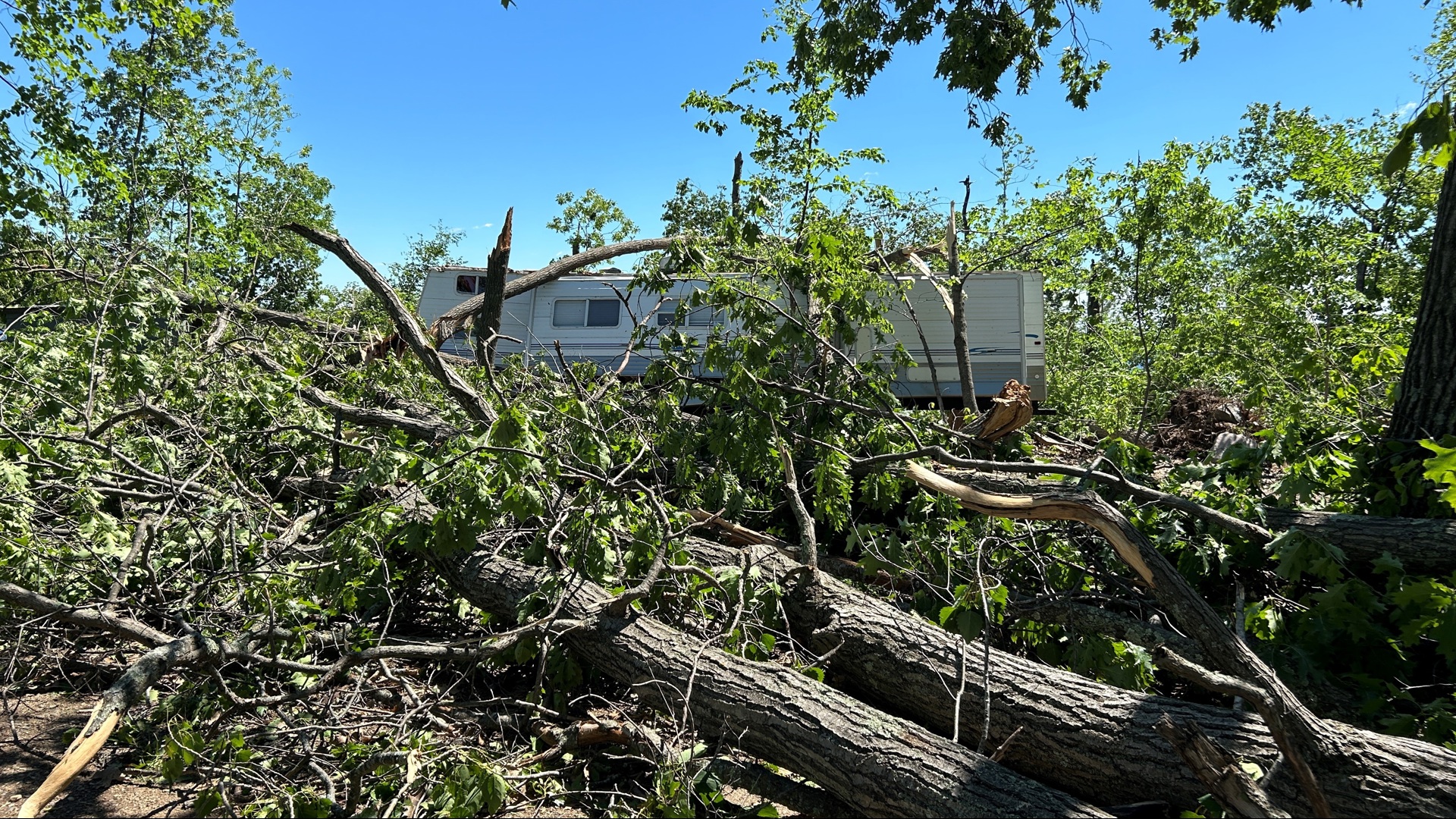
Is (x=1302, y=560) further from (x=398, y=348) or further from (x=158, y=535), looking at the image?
(x=398, y=348)

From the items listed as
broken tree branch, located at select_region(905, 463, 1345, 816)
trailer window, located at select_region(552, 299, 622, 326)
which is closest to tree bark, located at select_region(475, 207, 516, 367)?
broken tree branch, located at select_region(905, 463, 1345, 816)

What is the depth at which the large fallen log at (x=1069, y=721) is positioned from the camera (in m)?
2.35

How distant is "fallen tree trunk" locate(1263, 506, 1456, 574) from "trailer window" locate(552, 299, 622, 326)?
10.3 m

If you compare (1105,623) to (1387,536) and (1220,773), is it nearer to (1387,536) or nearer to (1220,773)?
(1387,536)

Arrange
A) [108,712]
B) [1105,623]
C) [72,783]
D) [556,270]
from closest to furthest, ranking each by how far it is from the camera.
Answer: [108,712] < [72,783] < [1105,623] < [556,270]

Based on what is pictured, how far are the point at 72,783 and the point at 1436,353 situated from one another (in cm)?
609

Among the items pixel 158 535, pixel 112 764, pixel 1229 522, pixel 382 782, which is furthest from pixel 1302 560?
pixel 158 535

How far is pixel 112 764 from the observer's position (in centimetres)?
321

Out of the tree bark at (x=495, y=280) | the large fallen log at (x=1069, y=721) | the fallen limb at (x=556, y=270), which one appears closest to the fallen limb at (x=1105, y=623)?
the large fallen log at (x=1069, y=721)

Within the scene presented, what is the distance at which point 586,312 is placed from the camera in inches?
509

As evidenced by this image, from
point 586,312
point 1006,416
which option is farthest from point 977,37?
point 586,312

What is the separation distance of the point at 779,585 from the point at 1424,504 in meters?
2.95

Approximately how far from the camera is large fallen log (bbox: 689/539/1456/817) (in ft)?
7.72

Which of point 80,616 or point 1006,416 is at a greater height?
point 1006,416
